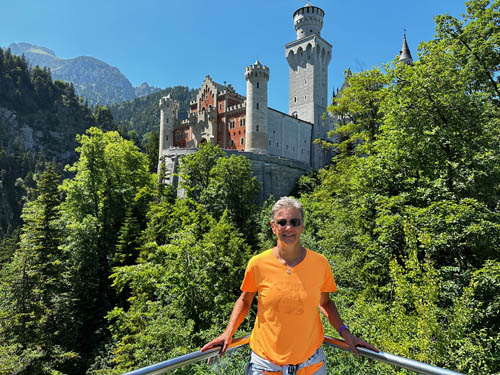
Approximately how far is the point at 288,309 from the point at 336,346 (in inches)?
38.0

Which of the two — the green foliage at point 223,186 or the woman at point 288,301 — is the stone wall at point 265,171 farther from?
the woman at point 288,301

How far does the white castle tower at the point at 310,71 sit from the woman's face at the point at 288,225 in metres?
48.1

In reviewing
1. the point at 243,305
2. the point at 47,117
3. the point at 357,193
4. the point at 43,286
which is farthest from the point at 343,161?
the point at 47,117

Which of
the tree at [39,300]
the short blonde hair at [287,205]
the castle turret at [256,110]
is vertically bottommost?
the tree at [39,300]

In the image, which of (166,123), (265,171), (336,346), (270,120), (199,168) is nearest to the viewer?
(336,346)

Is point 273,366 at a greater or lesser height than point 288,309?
lesser

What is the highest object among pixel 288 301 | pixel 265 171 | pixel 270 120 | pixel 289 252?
pixel 270 120

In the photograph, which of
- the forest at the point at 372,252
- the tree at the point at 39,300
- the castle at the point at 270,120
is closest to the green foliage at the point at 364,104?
the forest at the point at 372,252

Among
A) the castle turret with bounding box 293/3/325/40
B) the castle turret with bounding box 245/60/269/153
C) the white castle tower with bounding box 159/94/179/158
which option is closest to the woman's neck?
the castle turret with bounding box 245/60/269/153

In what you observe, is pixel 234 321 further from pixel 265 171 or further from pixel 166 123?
pixel 166 123

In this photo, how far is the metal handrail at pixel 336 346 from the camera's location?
2529mm

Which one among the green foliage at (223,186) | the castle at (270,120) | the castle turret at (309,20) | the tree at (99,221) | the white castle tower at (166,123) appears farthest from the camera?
the castle turret at (309,20)

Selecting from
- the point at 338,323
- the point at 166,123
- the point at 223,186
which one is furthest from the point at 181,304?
the point at 166,123

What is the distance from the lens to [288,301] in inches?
108
